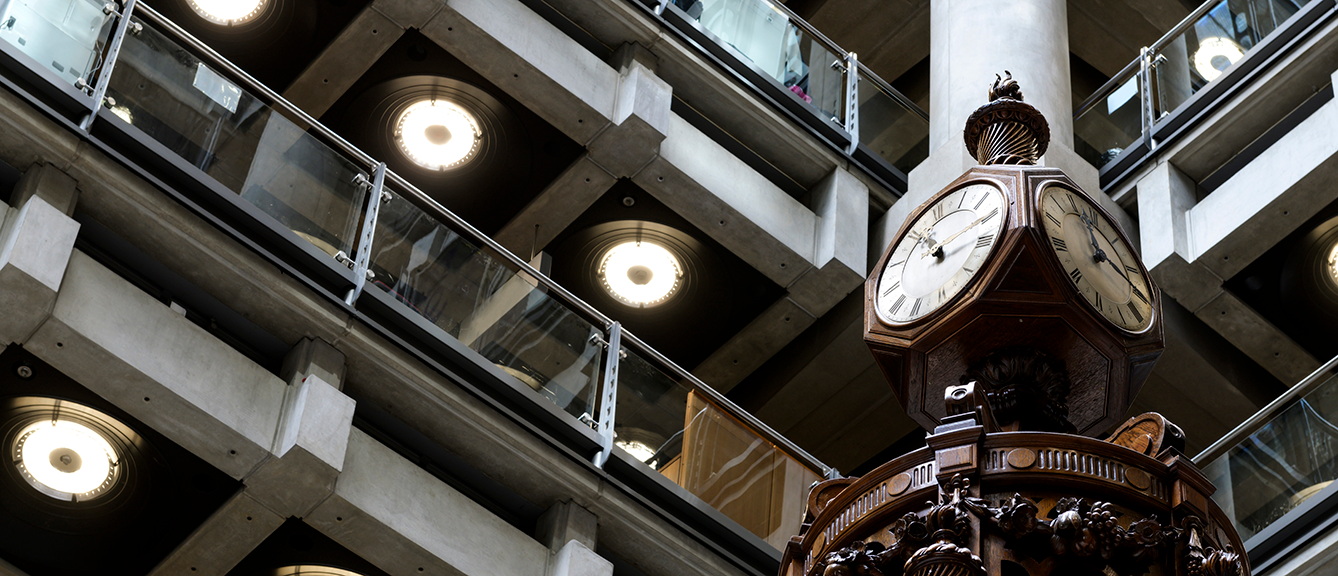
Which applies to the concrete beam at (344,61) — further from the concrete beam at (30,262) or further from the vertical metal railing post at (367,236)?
the concrete beam at (30,262)

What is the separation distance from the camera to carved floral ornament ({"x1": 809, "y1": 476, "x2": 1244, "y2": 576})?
3.92 metres

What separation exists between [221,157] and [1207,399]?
30.0 feet

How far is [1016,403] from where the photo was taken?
454 cm

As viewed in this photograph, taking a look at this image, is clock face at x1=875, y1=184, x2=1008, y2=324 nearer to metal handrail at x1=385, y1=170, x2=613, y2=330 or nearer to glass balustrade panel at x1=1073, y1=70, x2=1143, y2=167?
metal handrail at x1=385, y1=170, x2=613, y2=330

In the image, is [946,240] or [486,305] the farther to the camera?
[486,305]

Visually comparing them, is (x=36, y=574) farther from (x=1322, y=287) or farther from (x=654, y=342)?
(x=1322, y=287)

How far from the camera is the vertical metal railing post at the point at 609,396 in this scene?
1130 centimetres

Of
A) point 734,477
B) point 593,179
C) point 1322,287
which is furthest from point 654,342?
point 1322,287

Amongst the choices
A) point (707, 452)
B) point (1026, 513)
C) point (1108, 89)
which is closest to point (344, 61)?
point (707, 452)

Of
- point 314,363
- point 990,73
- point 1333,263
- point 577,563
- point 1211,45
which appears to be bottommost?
point 577,563

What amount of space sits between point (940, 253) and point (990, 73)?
427 inches

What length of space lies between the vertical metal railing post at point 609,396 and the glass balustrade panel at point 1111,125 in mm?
6143

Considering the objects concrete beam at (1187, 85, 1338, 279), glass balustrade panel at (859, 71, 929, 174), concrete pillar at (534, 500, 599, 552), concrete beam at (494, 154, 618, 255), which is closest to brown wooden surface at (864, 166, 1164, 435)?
concrete pillar at (534, 500, 599, 552)

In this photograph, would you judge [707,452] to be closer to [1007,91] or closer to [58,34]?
[58,34]
